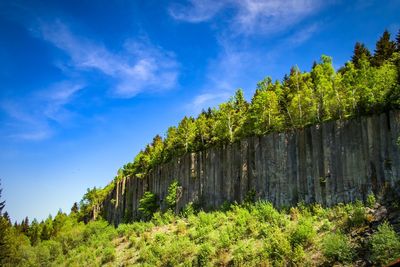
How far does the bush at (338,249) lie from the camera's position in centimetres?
1692

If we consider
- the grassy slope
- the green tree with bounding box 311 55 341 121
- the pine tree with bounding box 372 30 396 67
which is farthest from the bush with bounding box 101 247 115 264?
the pine tree with bounding box 372 30 396 67

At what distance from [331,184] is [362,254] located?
10.5 m

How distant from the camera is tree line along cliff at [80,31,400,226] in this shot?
25703 mm

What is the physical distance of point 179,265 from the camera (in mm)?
24438

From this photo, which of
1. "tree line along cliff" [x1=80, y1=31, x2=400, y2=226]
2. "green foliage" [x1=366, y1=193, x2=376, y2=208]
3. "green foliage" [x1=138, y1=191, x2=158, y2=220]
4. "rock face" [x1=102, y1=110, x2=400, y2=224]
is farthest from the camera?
"green foliage" [x1=138, y1=191, x2=158, y2=220]

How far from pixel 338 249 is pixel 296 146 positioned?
13817mm

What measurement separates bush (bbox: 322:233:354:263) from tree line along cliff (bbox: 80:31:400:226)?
7.98 m

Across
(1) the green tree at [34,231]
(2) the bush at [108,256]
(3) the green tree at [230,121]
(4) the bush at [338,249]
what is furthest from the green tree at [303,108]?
(1) the green tree at [34,231]

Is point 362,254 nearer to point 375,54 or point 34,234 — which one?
point 375,54

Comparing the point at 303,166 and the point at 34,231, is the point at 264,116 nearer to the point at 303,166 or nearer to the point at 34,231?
the point at 303,166

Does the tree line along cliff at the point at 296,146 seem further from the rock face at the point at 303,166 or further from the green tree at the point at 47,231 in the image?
the green tree at the point at 47,231

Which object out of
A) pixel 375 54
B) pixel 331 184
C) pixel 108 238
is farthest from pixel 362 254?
pixel 375 54

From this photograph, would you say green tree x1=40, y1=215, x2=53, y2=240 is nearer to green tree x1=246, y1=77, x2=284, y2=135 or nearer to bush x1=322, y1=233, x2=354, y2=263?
green tree x1=246, y1=77, x2=284, y2=135

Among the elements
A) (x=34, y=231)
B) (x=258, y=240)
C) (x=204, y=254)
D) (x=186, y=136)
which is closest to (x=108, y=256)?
(x=204, y=254)
